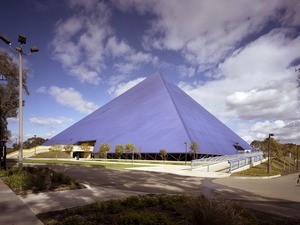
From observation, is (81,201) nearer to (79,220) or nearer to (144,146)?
(79,220)

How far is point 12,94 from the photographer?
79.5ft

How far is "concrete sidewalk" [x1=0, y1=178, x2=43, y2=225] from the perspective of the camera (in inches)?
267

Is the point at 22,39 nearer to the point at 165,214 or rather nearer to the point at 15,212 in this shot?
the point at 15,212

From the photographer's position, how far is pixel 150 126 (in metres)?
65.6

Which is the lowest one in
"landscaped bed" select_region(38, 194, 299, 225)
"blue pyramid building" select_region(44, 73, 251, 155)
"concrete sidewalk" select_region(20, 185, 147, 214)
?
"concrete sidewalk" select_region(20, 185, 147, 214)

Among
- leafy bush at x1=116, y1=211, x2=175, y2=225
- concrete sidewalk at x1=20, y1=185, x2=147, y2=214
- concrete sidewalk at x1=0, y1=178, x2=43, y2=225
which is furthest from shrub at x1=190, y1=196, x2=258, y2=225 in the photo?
concrete sidewalk at x1=20, y1=185, x2=147, y2=214

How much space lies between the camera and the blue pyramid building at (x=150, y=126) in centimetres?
5844

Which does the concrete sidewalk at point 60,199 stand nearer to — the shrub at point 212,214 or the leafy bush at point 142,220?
the leafy bush at point 142,220

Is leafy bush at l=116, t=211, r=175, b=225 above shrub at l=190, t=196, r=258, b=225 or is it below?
below

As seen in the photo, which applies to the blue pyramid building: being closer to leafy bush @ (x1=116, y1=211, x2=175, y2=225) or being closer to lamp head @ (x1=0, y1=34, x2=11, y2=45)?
lamp head @ (x1=0, y1=34, x2=11, y2=45)

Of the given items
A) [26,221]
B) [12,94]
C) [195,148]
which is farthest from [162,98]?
[26,221]

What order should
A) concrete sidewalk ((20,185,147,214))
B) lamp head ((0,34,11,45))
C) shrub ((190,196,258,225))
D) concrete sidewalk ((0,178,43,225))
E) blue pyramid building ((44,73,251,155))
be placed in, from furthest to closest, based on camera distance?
1. blue pyramid building ((44,73,251,155))
2. lamp head ((0,34,11,45))
3. concrete sidewalk ((20,185,147,214))
4. concrete sidewalk ((0,178,43,225))
5. shrub ((190,196,258,225))

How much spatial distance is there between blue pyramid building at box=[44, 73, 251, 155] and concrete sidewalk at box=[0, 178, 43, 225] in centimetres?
4505

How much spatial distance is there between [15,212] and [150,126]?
2281 inches
